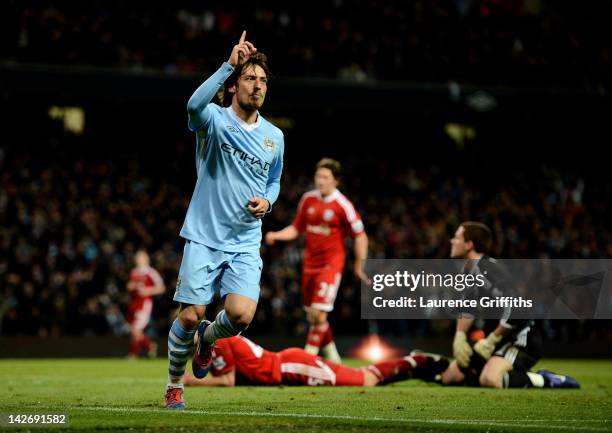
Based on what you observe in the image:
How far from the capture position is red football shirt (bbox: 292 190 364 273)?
13.5 m

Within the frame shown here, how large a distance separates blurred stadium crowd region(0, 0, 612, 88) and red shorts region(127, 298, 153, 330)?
6946 mm

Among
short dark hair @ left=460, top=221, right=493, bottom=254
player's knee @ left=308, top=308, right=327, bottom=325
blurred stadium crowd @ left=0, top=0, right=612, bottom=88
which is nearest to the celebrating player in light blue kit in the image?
short dark hair @ left=460, top=221, right=493, bottom=254

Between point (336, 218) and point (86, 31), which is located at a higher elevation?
point (86, 31)

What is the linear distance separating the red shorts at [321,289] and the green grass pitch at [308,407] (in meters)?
2.48

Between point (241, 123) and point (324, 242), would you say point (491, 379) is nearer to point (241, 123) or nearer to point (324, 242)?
point (324, 242)

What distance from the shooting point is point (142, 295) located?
18.9m

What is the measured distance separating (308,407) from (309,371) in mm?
2424

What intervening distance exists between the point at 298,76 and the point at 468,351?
50.6 ft

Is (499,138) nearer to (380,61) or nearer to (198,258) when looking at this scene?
(380,61)

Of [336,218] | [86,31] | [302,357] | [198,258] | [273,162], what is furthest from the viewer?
[86,31]

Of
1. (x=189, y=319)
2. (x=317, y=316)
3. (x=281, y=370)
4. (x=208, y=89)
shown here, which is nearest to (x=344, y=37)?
(x=317, y=316)

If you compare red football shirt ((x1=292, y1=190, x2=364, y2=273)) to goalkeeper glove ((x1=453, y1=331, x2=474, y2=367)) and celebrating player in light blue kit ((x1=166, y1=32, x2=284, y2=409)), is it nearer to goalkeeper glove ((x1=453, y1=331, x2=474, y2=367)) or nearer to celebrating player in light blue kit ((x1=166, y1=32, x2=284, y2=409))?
goalkeeper glove ((x1=453, y1=331, x2=474, y2=367))

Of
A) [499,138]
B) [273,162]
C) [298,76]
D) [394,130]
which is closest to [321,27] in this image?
[298,76]

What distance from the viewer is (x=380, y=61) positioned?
84.3 feet
